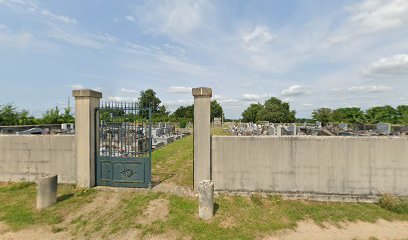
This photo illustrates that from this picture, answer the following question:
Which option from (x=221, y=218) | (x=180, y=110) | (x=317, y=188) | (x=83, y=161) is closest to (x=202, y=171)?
(x=221, y=218)

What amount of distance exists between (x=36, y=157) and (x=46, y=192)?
252 centimetres

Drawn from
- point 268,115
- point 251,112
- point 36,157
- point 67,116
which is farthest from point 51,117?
point 251,112

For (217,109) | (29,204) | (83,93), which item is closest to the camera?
(29,204)

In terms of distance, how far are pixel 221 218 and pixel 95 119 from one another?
5.21 m

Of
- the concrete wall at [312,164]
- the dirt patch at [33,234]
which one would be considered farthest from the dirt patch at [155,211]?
the concrete wall at [312,164]

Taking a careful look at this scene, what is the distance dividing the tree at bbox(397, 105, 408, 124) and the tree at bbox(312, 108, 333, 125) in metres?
10.6

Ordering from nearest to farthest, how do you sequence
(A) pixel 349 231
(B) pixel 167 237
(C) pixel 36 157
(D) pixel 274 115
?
1. (B) pixel 167 237
2. (A) pixel 349 231
3. (C) pixel 36 157
4. (D) pixel 274 115

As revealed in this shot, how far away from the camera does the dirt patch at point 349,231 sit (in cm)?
461

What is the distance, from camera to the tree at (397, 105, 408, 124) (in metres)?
31.2

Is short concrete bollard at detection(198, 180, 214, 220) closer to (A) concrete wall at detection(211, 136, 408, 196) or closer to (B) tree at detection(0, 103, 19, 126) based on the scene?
(A) concrete wall at detection(211, 136, 408, 196)

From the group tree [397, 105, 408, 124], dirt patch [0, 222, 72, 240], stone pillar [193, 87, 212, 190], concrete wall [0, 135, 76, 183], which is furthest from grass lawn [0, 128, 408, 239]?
tree [397, 105, 408, 124]

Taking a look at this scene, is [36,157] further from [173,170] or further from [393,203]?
[393,203]

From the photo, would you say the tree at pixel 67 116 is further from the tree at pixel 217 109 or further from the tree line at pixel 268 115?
→ the tree at pixel 217 109

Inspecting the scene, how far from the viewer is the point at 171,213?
17.7 ft
